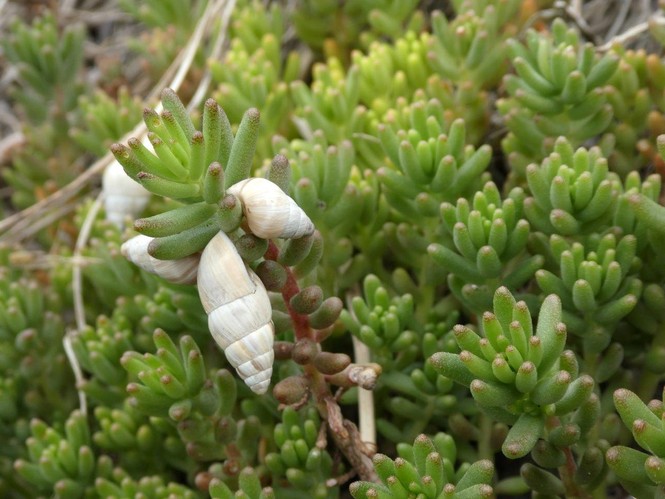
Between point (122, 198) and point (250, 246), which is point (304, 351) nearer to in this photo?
point (250, 246)

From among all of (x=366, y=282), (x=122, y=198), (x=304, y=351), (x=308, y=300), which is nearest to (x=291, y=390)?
(x=304, y=351)

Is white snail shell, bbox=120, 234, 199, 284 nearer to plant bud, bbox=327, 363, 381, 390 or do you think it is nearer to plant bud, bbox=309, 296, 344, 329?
plant bud, bbox=309, 296, 344, 329

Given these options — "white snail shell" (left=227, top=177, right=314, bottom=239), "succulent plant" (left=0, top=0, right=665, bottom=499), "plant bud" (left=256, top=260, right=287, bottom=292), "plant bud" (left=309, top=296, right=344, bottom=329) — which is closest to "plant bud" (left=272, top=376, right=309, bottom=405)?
"succulent plant" (left=0, top=0, right=665, bottom=499)

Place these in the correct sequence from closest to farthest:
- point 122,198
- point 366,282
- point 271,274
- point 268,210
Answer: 1. point 268,210
2. point 271,274
3. point 366,282
4. point 122,198

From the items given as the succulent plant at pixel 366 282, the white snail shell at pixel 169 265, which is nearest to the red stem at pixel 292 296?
the succulent plant at pixel 366 282

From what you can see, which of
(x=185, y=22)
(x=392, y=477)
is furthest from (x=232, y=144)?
(x=185, y=22)

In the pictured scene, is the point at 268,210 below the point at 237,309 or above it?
above

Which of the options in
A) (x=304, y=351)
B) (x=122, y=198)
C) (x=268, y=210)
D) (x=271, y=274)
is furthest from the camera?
(x=122, y=198)
